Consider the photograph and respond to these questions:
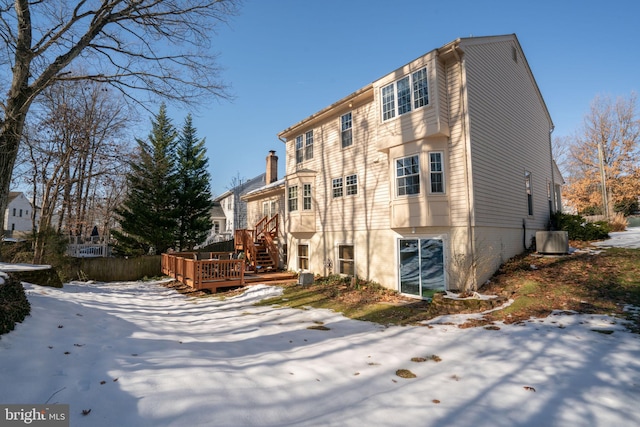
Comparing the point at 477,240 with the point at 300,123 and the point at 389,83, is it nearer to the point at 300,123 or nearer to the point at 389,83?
the point at 389,83

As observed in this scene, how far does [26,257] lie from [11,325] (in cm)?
1738

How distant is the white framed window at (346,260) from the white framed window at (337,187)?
2.47 meters

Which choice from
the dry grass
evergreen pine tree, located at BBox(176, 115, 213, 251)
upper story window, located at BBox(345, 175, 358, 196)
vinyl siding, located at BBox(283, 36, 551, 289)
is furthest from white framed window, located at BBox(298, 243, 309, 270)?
evergreen pine tree, located at BBox(176, 115, 213, 251)

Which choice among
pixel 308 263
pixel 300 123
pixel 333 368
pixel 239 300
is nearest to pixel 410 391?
pixel 333 368

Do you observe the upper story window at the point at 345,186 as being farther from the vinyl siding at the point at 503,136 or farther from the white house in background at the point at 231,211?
the white house in background at the point at 231,211

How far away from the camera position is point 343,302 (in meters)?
10.6

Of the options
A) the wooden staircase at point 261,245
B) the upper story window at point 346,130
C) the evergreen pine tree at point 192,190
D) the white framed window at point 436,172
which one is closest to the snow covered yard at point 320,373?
the white framed window at point 436,172

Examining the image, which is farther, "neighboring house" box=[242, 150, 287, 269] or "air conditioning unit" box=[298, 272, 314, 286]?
"neighboring house" box=[242, 150, 287, 269]

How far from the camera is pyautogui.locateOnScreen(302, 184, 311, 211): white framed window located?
1595 centimetres

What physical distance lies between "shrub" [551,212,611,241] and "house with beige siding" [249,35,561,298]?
82 cm

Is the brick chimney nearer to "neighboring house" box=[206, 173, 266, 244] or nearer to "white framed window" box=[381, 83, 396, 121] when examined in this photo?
"neighboring house" box=[206, 173, 266, 244]

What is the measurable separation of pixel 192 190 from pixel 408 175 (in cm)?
1866

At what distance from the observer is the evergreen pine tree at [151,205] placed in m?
22.3

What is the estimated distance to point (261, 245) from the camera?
18188 mm
